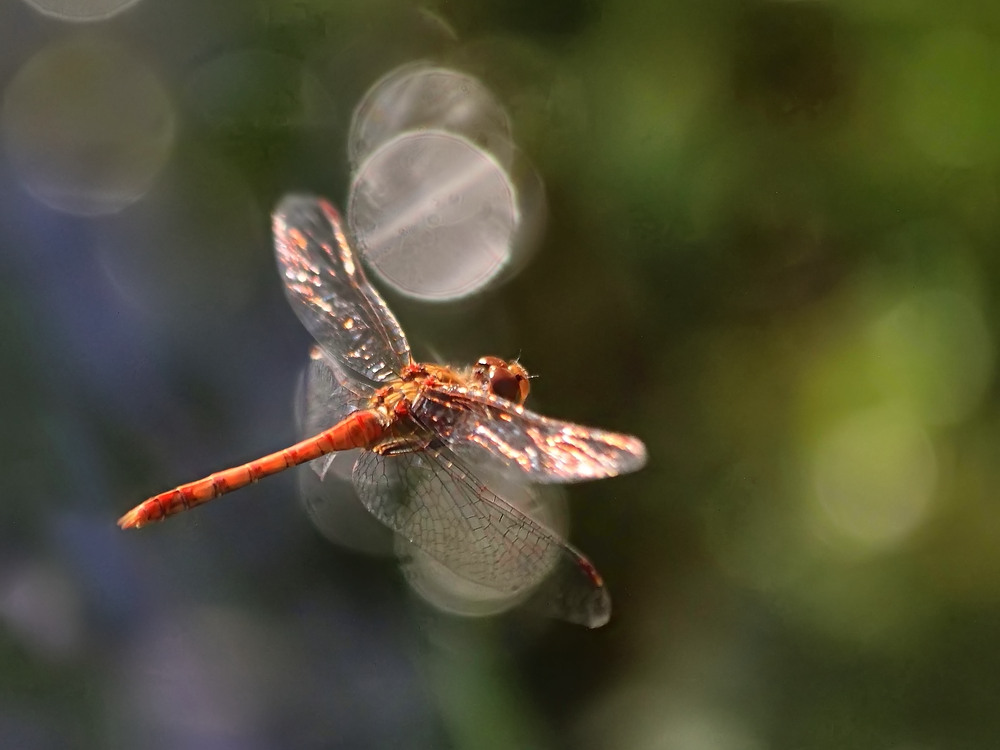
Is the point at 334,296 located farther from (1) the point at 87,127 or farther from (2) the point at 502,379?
(1) the point at 87,127

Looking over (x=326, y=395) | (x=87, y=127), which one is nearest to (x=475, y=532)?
(x=326, y=395)

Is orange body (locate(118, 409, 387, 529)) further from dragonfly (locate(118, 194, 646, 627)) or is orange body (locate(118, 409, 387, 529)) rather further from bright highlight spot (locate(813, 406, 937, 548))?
bright highlight spot (locate(813, 406, 937, 548))

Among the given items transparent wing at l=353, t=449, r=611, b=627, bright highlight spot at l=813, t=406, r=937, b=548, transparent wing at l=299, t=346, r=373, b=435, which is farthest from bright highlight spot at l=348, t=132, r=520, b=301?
bright highlight spot at l=813, t=406, r=937, b=548

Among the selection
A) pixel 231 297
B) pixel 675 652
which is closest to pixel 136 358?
pixel 231 297

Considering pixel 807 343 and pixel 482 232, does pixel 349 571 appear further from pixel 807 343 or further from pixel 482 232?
pixel 807 343

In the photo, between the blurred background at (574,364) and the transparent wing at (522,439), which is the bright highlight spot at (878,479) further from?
the transparent wing at (522,439)

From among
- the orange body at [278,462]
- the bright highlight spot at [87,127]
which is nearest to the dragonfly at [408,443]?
the orange body at [278,462]

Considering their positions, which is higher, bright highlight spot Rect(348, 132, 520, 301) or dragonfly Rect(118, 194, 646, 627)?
bright highlight spot Rect(348, 132, 520, 301)
